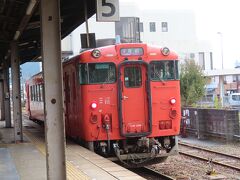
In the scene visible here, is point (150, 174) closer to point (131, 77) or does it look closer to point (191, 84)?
point (131, 77)

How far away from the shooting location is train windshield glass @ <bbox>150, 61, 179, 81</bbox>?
11.1m

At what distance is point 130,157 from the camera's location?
11.0 m

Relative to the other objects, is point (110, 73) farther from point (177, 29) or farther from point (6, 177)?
point (177, 29)

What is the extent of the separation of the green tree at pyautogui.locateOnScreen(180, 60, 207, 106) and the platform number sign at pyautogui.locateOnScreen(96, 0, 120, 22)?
877 inches

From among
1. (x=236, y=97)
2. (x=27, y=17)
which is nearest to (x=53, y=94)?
(x=27, y=17)

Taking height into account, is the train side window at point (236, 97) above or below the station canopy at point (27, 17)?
below

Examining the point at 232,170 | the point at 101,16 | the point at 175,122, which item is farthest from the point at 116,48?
the point at 232,170

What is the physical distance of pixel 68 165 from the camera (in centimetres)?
952

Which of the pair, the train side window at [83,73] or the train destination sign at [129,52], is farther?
the train destination sign at [129,52]

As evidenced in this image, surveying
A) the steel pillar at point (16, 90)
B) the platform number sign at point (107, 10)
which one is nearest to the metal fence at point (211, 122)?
the steel pillar at point (16, 90)

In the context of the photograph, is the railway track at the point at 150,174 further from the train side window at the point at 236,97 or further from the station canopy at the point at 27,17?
the train side window at the point at 236,97

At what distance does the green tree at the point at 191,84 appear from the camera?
3059 centimetres

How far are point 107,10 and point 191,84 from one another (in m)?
24.8

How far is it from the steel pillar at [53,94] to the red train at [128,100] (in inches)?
156
